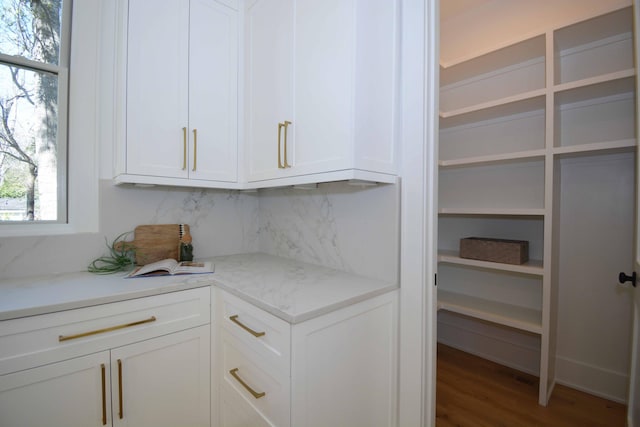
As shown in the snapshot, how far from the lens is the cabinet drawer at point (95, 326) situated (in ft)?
3.10

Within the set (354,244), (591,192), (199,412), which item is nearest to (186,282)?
(199,412)

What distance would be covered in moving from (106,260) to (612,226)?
115 inches

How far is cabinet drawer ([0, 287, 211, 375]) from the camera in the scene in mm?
945

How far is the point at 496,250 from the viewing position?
72.4 inches

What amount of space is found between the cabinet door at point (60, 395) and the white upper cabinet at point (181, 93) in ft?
2.62

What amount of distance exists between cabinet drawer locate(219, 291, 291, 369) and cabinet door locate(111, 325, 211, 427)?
196 mm

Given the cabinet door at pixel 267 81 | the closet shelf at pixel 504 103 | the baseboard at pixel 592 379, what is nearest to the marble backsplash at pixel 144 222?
the cabinet door at pixel 267 81

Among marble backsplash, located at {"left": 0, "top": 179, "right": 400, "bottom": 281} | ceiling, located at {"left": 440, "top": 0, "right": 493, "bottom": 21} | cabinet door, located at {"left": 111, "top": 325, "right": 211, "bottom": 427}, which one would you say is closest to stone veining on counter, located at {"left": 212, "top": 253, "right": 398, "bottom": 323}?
marble backsplash, located at {"left": 0, "top": 179, "right": 400, "bottom": 281}

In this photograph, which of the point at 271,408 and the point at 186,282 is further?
the point at 186,282

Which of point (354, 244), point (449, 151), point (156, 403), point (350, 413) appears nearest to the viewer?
point (350, 413)

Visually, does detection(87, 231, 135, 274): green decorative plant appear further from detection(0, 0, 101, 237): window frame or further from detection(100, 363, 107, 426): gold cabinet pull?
detection(100, 363, 107, 426): gold cabinet pull

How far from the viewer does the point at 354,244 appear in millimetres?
1426

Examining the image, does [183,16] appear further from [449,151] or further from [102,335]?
[449,151]

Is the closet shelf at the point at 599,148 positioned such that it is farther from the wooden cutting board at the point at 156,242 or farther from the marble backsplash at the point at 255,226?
the wooden cutting board at the point at 156,242
